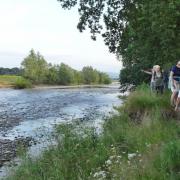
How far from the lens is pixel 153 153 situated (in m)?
9.66

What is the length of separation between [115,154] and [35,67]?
5076 inches

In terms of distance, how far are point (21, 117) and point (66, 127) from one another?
20036 millimetres

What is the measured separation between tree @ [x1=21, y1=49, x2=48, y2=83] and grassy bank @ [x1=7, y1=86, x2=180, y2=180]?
392ft

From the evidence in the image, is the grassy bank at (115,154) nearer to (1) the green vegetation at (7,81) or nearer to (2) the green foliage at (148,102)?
(2) the green foliage at (148,102)

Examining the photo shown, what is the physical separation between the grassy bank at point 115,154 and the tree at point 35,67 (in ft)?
392

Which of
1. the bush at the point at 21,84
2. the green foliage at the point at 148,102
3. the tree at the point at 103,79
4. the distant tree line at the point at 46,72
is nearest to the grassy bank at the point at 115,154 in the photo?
the green foliage at the point at 148,102

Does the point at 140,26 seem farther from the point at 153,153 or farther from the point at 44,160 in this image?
the point at 153,153

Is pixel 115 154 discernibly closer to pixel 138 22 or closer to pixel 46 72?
pixel 138 22

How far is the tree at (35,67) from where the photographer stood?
135625 mm

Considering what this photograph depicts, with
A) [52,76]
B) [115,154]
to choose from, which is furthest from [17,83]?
[115,154]

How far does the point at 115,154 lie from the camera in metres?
11.3

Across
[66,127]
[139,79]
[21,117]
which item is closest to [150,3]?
→ [66,127]

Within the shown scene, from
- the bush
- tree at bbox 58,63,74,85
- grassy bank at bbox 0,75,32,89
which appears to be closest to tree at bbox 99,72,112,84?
tree at bbox 58,63,74,85

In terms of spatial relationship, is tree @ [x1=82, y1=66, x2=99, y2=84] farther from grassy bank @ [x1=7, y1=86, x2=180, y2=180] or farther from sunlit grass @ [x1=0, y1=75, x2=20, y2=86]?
grassy bank @ [x1=7, y1=86, x2=180, y2=180]
